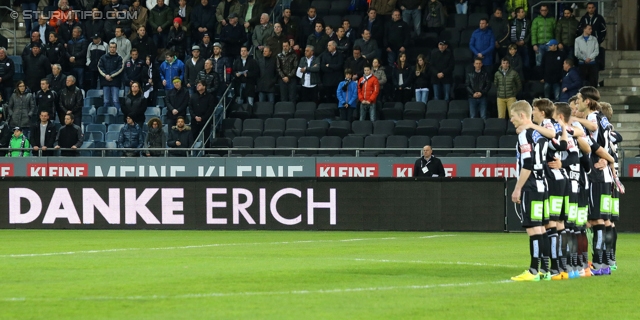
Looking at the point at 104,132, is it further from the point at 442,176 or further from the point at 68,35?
the point at 442,176

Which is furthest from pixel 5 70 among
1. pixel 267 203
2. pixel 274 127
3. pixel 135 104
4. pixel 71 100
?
pixel 267 203

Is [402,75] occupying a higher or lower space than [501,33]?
lower

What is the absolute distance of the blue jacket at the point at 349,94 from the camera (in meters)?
27.2

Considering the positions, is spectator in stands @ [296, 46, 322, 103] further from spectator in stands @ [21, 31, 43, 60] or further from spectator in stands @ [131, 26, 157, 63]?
spectator in stands @ [21, 31, 43, 60]

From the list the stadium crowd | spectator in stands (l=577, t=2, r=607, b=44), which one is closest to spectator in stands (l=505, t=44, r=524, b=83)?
the stadium crowd

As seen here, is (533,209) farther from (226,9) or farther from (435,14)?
(226,9)

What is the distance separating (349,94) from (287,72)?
5.86 feet

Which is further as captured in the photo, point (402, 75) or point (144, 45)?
point (144, 45)

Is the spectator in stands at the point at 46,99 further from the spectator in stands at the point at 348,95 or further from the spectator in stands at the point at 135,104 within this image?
the spectator in stands at the point at 348,95

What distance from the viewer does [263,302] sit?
979 centimetres

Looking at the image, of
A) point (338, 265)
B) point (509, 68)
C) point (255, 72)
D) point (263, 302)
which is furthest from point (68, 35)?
point (263, 302)

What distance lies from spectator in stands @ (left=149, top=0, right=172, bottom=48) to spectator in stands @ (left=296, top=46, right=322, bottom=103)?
4.29 metres

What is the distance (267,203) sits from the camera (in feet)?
74.6

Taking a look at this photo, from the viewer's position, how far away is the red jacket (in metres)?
26.8
